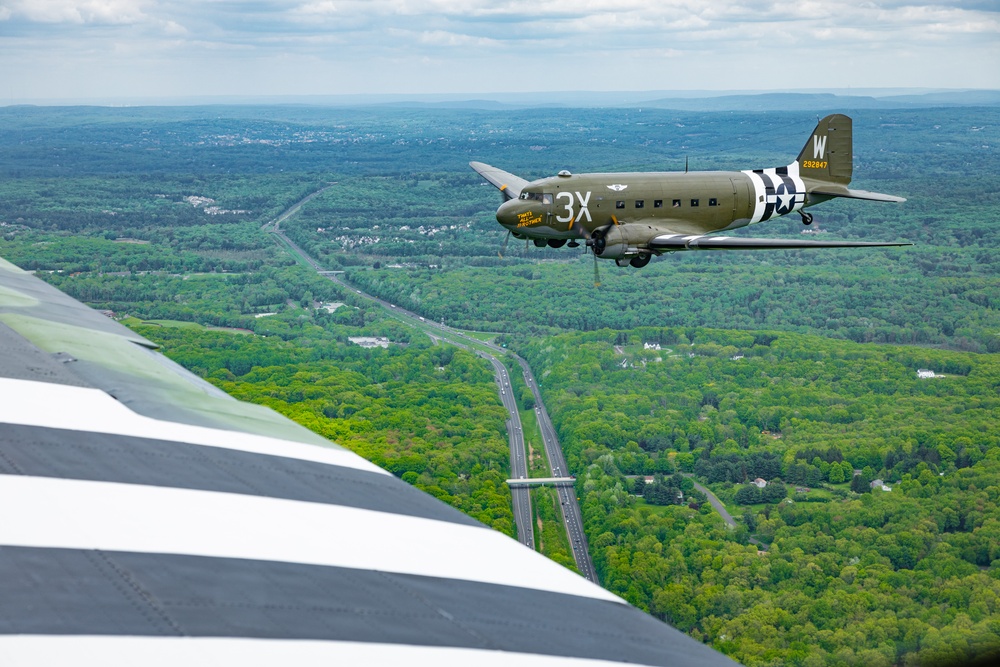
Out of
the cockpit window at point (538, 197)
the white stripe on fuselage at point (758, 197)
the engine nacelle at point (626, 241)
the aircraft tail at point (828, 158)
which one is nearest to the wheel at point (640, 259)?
the engine nacelle at point (626, 241)

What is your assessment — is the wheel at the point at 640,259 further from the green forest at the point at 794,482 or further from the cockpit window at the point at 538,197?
the green forest at the point at 794,482

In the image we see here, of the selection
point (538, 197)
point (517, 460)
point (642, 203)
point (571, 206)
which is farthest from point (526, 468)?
point (642, 203)

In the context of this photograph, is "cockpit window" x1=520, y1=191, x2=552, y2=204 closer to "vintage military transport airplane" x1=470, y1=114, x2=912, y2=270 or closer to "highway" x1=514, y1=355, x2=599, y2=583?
"vintage military transport airplane" x1=470, y1=114, x2=912, y2=270

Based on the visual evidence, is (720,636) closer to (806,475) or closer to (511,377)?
(806,475)

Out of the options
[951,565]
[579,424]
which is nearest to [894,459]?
[951,565]

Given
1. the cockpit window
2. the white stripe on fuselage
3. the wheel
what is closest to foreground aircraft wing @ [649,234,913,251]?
the wheel

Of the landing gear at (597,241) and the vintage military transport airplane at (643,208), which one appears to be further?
the landing gear at (597,241)
